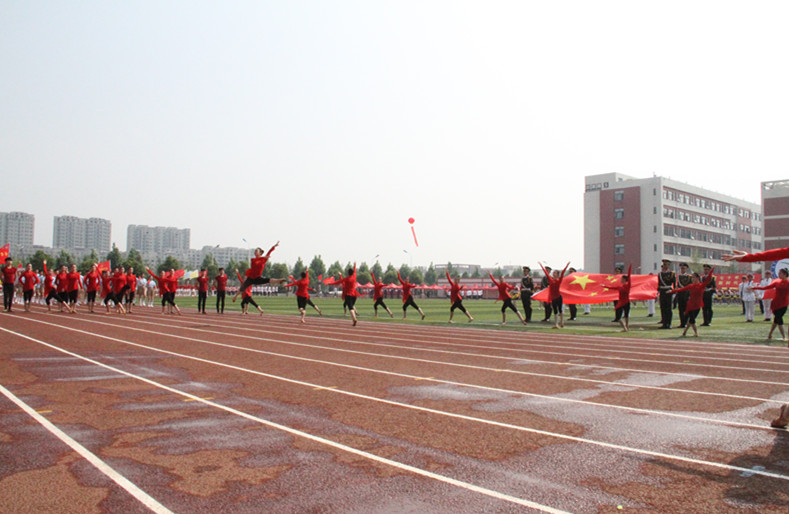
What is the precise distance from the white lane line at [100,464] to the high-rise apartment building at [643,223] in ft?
292

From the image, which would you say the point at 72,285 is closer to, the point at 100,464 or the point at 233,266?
the point at 100,464

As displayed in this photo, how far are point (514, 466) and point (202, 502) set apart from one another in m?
2.36

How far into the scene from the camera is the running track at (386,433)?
4.32 meters

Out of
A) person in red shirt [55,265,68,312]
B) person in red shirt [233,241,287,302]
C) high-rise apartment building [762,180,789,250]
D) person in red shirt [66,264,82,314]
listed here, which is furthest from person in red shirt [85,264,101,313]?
high-rise apartment building [762,180,789,250]

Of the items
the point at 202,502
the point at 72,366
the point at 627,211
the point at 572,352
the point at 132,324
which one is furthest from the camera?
the point at 627,211

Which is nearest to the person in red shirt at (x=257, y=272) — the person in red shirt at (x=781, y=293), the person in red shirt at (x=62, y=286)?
the person in red shirt at (x=62, y=286)

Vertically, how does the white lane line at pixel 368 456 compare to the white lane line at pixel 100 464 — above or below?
above

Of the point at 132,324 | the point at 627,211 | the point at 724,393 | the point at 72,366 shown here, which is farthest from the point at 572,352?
the point at 627,211

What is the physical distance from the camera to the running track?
4320 millimetres

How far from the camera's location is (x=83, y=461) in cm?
503

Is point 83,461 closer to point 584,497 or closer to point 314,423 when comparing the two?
point 314,423

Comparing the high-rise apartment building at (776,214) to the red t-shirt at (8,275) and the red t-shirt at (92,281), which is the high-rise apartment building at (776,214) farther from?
the red t-shirt at (8,275)

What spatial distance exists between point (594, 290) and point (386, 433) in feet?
63.6

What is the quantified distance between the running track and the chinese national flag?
1093cm
